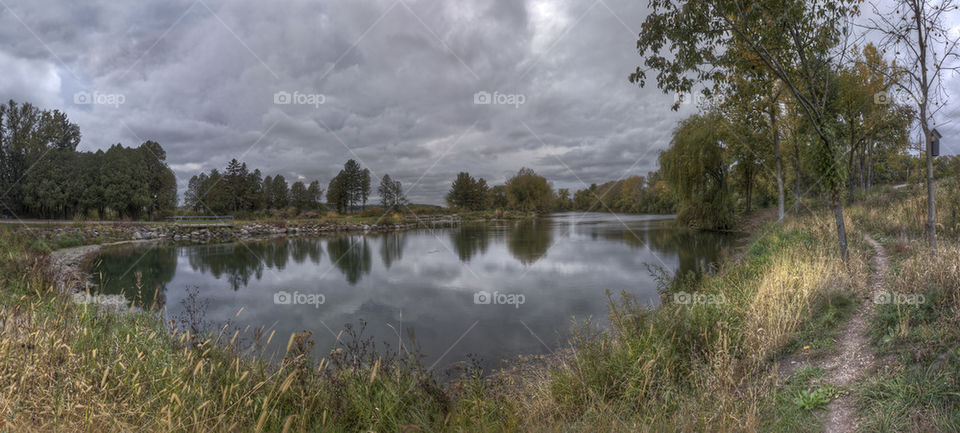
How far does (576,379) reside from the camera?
4434 millimetres

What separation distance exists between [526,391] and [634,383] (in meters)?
1.34

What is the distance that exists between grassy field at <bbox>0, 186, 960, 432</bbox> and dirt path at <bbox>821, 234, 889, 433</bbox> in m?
0.10

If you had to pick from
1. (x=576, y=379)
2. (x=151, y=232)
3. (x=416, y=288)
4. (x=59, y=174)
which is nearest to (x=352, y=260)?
(x=416, y=288)

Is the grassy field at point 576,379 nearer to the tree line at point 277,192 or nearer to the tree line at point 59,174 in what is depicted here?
the tree line at point 59,174

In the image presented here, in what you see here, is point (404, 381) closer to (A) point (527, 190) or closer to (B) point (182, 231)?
(B) point (182, 231)

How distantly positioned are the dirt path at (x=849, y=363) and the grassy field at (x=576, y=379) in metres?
0.10

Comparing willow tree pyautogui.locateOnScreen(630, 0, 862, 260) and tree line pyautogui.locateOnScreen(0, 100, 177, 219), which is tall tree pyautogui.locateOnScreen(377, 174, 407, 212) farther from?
willow tree pyautogui.locateOnScreen(630, 0, 862, 260)

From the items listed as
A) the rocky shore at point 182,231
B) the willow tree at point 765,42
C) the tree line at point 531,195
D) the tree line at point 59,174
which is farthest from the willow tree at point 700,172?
the tree line at point 59,174

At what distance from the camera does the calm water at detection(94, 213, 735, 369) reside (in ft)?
26.2

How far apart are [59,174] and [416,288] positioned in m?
39.9

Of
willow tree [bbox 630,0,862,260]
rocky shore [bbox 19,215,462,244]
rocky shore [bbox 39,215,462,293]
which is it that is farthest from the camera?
rocky shore [bbox 19,215,462,244]

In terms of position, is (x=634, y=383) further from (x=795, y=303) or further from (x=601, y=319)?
(x=601, y=319)

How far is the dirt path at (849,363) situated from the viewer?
3131 millimetres

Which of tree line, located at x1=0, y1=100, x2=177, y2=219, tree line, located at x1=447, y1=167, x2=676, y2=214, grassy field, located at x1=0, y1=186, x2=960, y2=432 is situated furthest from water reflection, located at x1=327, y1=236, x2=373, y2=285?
tree line, located at x1=447, y1=167, x2=676, y2=214
